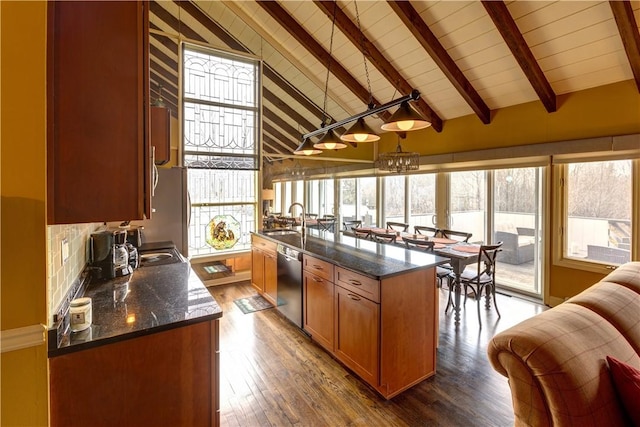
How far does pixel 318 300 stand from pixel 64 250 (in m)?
1.98

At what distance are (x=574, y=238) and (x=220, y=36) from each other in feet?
20.0

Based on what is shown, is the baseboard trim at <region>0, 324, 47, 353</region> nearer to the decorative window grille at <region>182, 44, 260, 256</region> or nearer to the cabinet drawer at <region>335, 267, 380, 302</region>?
the cabinet drawer at <region>335, 267, 380, 302</region>

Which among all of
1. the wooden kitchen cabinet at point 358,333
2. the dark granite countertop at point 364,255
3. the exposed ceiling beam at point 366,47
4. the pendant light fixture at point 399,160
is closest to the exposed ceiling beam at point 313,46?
the exposed ceiling beam at point 366,47

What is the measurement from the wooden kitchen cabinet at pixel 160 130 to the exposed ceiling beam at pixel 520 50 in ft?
10.7

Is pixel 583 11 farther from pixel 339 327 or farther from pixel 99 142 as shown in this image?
pixel 99 142

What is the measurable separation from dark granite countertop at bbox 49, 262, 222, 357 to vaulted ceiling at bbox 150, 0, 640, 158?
3542mm

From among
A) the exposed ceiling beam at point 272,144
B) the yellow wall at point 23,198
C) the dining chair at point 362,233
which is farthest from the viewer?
the exposed ceiling beam at point 272,144

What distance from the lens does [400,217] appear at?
6617mm

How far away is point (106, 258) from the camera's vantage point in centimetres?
219

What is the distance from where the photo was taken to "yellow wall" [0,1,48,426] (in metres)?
1.00

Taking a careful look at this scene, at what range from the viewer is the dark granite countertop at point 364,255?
2.35m

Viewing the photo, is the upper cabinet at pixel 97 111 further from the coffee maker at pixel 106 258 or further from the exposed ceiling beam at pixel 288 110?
the exposed ceiling beam at pixel 288 110

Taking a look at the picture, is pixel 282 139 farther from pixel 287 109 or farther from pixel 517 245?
pixel 517 245

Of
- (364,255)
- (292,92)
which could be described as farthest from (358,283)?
(292,92)
